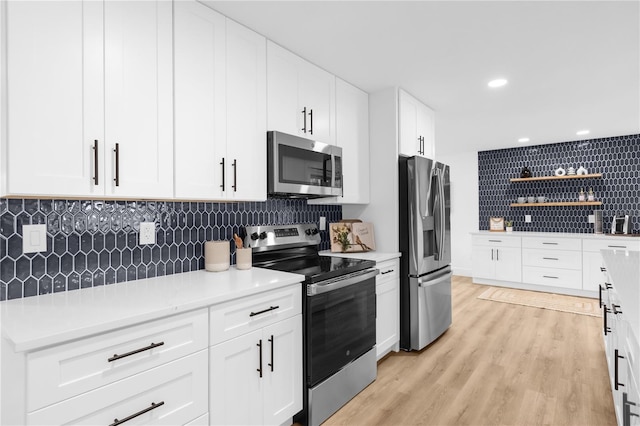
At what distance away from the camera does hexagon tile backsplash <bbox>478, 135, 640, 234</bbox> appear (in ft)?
16.7

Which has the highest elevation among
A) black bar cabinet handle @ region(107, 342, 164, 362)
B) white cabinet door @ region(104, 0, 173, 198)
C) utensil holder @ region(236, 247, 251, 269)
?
white cabinet door @ region(104, 0, 173, 198)

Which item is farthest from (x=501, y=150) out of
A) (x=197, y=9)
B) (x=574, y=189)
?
(x=197, y=9)

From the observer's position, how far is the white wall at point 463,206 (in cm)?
651

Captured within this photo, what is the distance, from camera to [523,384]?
98.4 inches

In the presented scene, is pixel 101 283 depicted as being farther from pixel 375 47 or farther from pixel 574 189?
pixel 574 189

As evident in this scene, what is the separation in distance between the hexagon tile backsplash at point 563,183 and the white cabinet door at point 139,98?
6037mm

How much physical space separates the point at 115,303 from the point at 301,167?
141cm

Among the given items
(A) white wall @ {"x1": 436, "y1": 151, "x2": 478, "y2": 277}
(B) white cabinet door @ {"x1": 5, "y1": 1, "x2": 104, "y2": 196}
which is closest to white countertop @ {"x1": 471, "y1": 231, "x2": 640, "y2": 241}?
(A) white wall @ {"x1": 436, "y1": 151, "x2": 478, "y2": 277}

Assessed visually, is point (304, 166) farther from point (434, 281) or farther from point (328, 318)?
point (434, 281)

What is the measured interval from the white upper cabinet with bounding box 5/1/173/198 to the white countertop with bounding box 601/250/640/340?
201 cm

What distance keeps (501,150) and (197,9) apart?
5922mm

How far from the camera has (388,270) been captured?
113 inches

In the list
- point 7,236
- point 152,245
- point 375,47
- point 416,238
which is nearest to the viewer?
point 7,236

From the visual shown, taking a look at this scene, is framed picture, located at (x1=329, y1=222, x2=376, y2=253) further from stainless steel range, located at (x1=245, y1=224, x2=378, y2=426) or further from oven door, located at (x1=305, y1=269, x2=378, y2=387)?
oven door, located at (x1=305, y1=269, x2=378, y2=387)
